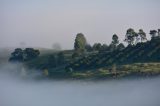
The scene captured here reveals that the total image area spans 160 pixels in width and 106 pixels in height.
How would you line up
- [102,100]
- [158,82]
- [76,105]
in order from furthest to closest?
[158,82], [102,100], [76,105]

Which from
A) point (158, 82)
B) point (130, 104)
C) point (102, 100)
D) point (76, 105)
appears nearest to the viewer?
point (130, 104)

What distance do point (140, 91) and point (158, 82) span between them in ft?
50.7

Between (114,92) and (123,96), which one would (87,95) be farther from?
(123,96)

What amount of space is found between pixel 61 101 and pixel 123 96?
80.0ft

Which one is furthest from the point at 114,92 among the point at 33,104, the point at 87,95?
the point at 33,104

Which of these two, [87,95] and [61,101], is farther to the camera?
[87,95]

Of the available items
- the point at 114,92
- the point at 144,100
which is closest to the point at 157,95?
the point at 144,100

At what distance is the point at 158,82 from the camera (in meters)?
197

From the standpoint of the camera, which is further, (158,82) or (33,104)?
(158,82)

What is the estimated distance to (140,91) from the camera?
184875mm

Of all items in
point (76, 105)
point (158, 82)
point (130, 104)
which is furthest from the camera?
point (158, 82)

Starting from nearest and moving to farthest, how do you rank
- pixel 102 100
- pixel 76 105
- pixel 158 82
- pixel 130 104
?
pixel 130 104 < pixel 76 105 < pixel 102 100 < pixel 158 82

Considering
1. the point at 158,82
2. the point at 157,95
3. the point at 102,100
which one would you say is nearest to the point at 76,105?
the point at 102,100

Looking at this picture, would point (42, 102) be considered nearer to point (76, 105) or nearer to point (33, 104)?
point (33, 104)
